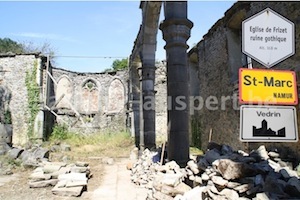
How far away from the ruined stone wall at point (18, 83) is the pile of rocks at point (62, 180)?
29.5 feet

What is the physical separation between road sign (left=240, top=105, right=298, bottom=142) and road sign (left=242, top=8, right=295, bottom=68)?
374 millimetres

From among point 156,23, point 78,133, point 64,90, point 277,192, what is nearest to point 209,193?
point 277,192

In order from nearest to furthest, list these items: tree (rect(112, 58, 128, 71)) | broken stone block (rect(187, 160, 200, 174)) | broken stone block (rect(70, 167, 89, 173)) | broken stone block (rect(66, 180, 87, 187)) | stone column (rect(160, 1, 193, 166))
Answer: broken stone block (rect(187, 160, 200, 174))
stone column (rect(160, 1, 193, 166))
broken stone block (rect(66, 180, 87, 187))
broken stone block (rect(70, 167, 89, 173))
tree (rect(112, 58, 128, 71))

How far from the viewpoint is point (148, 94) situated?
349 inches

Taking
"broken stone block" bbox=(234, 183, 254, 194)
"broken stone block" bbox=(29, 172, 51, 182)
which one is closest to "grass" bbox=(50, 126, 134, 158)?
"broken stone block" bbox=(29, 172, 51, 182)

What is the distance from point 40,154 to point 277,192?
31.4ft

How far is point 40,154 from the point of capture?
402 inches

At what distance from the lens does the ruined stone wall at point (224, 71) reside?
8.39m

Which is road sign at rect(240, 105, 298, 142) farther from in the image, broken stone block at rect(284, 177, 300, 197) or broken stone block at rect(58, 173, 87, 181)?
broken stone block at rect(58, 173, 87, 181)

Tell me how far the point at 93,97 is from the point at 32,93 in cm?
505

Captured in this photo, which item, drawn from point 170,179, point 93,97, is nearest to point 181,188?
point 170,179

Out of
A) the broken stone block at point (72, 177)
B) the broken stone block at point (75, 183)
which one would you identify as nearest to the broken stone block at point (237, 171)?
the broken stone block at point (75, 183)

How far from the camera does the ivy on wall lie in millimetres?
15406

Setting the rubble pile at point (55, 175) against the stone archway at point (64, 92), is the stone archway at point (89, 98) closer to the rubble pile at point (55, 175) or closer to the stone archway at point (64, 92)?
the stone archway at point (64, 92)
